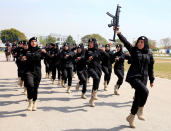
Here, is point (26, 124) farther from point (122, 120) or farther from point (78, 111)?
point (122, 120)

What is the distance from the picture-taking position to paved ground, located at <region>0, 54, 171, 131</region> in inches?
187

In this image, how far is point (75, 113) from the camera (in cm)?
580

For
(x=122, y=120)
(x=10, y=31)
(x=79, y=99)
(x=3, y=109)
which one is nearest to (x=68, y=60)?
(x=79, y=99)

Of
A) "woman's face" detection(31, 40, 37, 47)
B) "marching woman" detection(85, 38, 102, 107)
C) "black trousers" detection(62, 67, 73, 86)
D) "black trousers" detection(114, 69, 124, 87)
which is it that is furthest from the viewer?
"black trousers" detection(62, 67, 73, 86)

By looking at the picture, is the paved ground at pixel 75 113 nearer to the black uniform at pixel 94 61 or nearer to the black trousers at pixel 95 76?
the black trousers at pixel 95 76

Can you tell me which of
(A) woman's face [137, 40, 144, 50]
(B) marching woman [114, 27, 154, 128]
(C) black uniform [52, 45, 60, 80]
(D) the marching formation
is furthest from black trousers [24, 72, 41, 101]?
(C) black uniform [52, 45, 60, 80]

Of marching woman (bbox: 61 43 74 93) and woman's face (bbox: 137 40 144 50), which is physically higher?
woman's face (bbox: 137 40 144 50)

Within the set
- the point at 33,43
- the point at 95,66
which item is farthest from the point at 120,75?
the point at 33,43

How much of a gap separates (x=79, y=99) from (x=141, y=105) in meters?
3.00

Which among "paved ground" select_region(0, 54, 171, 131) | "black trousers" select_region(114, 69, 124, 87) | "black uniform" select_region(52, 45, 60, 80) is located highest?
"black uniform" select_region(52, 45, 60, 80)

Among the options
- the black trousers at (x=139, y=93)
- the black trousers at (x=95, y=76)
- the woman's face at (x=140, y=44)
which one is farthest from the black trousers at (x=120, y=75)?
the woman's face at (x=140, y=44)

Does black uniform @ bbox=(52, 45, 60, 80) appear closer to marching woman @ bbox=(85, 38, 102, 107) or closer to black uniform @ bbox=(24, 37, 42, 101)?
marching woman @ bbox=(85, 38, 102, 107)

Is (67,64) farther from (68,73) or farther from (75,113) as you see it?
(75,113)

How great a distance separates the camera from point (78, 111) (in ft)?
19.7
